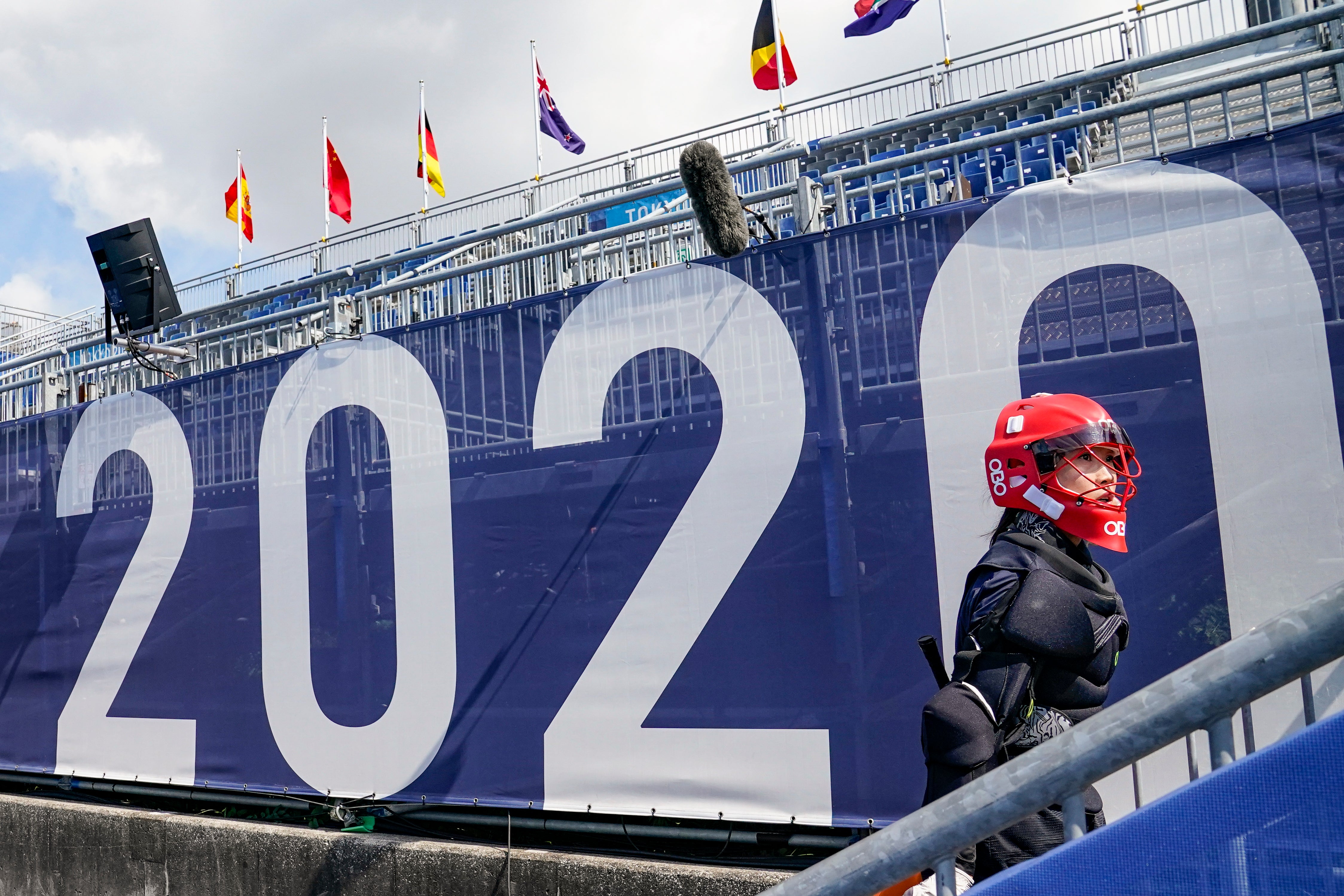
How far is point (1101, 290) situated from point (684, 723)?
2312 millimetres

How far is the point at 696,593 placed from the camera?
13.7 ft

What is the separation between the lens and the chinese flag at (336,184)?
18.7 meters

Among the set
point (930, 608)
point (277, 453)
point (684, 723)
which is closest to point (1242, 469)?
point (930, 608)

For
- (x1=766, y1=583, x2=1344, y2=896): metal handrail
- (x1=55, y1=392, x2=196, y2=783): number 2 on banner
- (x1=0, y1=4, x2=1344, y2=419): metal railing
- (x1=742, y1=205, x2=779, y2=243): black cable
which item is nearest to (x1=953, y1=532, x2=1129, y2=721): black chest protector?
A: (x1=766, y1=583, x2=1344, y2=896): metal handrail

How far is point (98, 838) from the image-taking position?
19.3 ft

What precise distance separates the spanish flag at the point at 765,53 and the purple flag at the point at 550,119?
5162mm

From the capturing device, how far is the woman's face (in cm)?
223

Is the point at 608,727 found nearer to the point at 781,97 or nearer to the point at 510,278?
the point at 510,278

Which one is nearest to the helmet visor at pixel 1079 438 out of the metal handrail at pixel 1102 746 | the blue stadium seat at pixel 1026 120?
the metal handrail at pixel 1102 746

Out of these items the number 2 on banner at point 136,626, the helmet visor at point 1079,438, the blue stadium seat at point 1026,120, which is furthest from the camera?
the blue stadium seat at point 1026,120

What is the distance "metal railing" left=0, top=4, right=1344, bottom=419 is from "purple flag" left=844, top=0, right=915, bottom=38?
4.02 metres

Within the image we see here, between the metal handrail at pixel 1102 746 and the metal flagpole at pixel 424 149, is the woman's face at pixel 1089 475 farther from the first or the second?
the metal flagpole at pixel 424 149

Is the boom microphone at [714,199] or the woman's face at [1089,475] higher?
the boom microphone at [714,199]

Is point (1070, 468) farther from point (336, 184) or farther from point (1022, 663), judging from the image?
point (336, 184)
